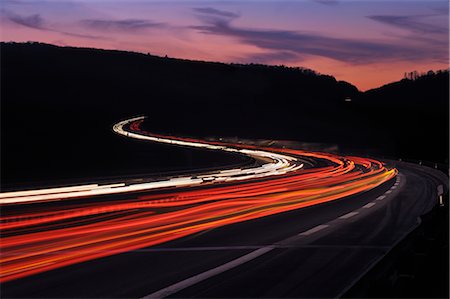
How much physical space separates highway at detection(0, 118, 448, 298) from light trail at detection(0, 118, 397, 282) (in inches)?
1.2

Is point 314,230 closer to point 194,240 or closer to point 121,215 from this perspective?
point 194,240

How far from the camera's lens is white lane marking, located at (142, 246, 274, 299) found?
907 cm

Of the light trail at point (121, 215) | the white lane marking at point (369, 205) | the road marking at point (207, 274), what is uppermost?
the road marking at point (207, 274)

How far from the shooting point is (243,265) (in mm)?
11336

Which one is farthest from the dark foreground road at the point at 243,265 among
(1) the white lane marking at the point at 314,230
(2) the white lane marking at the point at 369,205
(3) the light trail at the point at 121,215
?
(2) the white lane marking at the point at 369,205

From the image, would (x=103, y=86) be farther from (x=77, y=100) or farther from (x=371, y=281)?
(x=371, y=281)

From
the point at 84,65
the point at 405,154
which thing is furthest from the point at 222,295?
the point at 84,65

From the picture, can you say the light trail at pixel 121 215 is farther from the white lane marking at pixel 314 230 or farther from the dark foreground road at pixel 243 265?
the white lane marking at pixel 314 230

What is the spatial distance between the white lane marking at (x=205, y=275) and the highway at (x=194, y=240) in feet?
0.05

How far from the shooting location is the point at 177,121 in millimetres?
124312

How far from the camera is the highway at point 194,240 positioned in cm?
974

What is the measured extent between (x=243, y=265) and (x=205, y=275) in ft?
3.71

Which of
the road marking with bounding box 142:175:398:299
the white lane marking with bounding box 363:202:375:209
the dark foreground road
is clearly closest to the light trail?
the dark foreground road

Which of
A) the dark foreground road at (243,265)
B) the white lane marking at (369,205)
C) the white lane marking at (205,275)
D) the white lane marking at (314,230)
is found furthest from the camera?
the white lane marking at (369,205)
